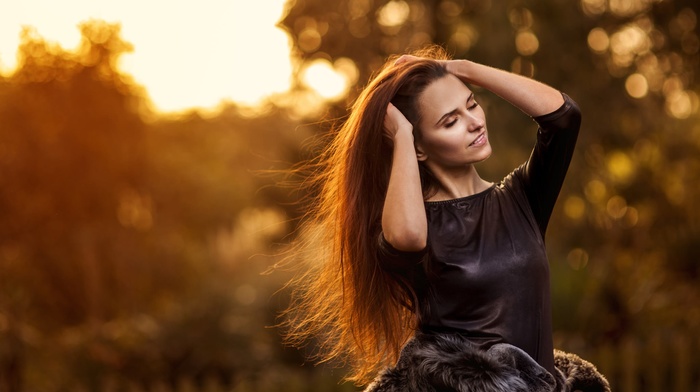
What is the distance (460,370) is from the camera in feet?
8.17

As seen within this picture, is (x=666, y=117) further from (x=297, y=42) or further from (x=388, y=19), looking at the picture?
(x=297, y=42)

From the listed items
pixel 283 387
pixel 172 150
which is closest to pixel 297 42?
pixel 283 387

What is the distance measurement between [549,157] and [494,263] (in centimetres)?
38

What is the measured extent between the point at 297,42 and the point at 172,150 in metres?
20.5

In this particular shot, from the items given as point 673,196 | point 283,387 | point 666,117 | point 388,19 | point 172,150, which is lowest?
point 283,387

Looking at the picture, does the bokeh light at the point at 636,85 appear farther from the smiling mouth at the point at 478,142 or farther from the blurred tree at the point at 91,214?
the smiling mouth at the point at 478,142

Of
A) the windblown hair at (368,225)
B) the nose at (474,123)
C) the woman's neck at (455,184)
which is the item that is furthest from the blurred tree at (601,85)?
the nose at (474,123)

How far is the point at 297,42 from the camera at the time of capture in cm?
1167

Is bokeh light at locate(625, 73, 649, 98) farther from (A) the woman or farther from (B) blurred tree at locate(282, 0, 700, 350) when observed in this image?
(A) the woman

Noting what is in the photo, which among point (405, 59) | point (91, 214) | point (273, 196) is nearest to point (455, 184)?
point (405, 59)

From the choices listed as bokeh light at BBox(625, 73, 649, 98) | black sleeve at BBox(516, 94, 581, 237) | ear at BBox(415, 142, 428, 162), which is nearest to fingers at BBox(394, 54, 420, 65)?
ear at BBox(415, 142, 428, 162)

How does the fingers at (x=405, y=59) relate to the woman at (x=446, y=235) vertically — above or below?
above

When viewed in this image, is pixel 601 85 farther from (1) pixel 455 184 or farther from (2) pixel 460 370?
(2) pixel 460 370

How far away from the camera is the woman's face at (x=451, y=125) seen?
2.66m
